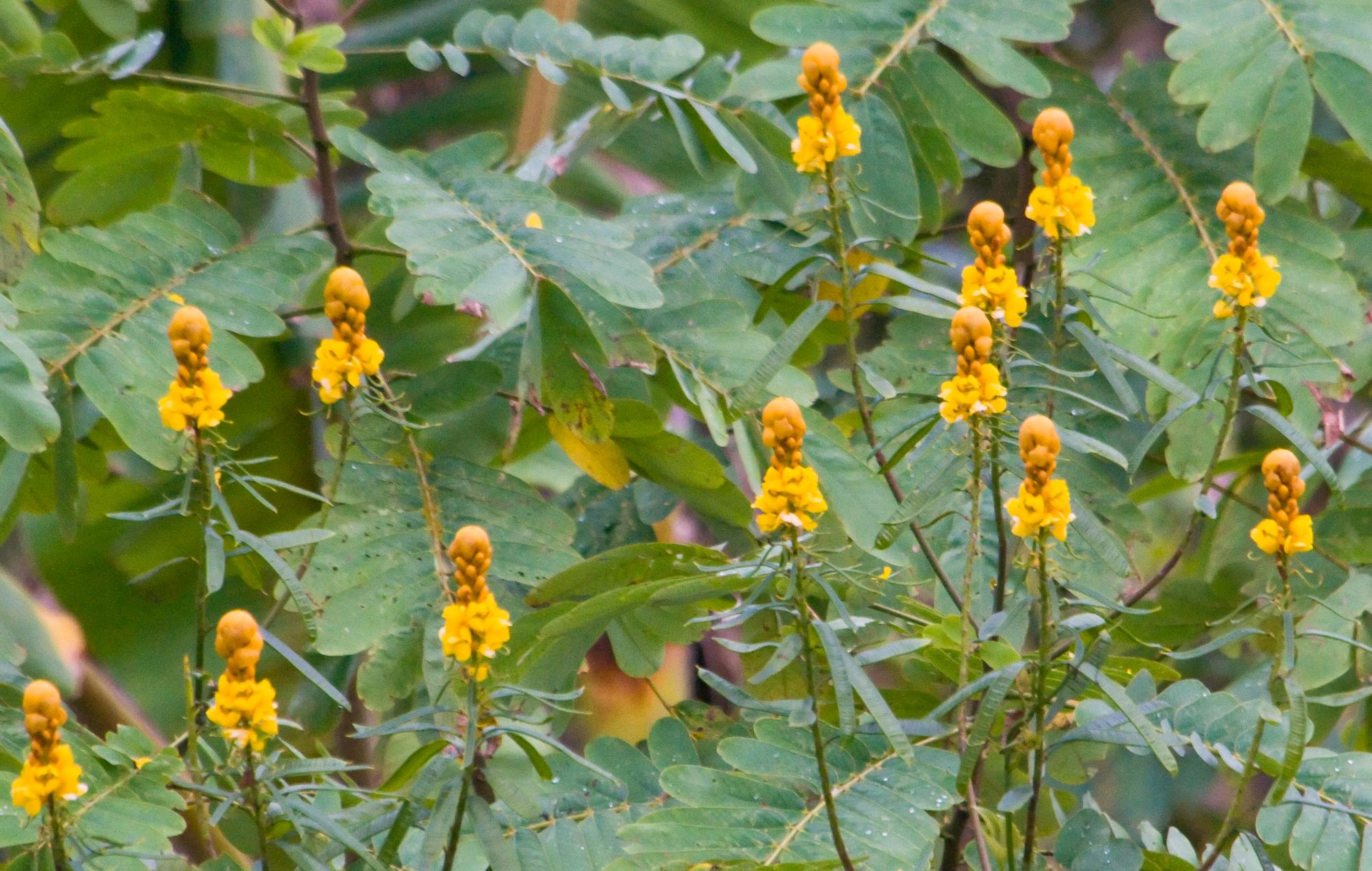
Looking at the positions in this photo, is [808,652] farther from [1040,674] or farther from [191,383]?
[191,383]

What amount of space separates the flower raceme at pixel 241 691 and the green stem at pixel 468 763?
0.26ft

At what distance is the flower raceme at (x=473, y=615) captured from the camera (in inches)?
20.9

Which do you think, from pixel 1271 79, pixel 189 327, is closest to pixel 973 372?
pixel 189 327

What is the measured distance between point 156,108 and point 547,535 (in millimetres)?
433

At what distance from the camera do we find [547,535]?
0.89m

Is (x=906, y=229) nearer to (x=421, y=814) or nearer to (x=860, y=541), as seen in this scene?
(x=860, y=541)

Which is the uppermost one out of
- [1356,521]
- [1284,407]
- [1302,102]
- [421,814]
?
[1302,102]

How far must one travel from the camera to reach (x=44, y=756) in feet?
1.71

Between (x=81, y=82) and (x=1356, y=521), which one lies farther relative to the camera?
(x=81, y=82)

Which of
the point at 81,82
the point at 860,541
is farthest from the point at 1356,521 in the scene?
the point at 81,82

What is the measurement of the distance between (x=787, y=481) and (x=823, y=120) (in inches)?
7.4

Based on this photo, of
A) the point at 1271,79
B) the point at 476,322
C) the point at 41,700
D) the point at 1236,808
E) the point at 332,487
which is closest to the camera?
the point at 41,700

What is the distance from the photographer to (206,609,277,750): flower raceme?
21.0 inches

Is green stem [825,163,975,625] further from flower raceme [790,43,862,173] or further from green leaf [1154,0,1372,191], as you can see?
green leaf [1154,0,1372,191]
